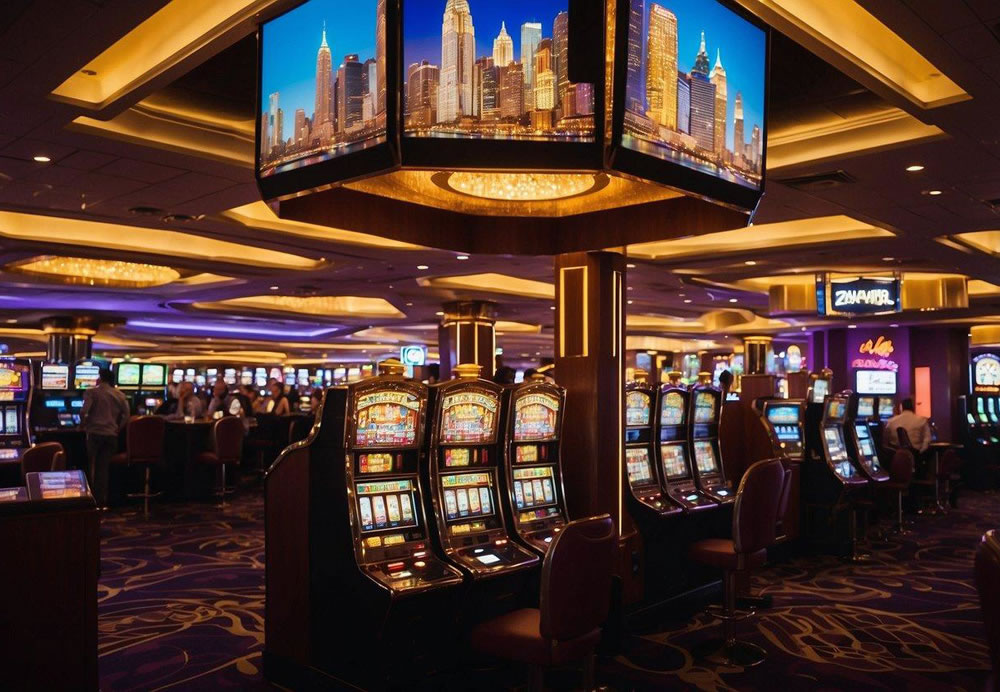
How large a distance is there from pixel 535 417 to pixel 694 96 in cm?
224

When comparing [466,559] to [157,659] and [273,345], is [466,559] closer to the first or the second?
[157,659]

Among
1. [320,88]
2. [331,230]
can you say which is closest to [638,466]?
[320,88]

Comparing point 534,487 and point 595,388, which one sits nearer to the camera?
point 534,487

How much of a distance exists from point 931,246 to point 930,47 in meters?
4.82

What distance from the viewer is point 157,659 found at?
4348 millimetres

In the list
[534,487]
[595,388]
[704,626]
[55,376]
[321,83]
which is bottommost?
[704,626]

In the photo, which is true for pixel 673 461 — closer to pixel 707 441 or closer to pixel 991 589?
pixel 707 441

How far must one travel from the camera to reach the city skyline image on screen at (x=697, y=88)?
2.60m

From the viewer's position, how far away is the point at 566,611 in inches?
122

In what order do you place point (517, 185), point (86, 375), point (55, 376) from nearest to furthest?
point (517, 185) < point (55, 376) < point (86, 375)

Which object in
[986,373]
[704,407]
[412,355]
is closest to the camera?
[704,407]

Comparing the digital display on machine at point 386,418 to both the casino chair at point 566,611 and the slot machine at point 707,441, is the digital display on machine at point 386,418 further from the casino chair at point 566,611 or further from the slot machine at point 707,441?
the slot machine at point 707,441

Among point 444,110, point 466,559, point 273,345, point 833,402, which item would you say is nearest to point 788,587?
point 833,402

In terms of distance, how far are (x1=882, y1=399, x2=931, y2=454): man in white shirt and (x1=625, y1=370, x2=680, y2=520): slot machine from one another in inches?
223
